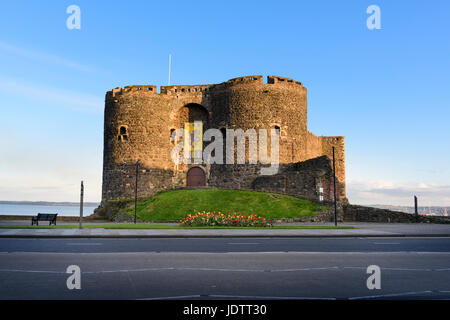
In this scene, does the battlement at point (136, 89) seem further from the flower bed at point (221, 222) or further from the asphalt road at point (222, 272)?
the asphalt road at point (222, 272)

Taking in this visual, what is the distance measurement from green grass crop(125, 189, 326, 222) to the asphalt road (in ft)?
59.3

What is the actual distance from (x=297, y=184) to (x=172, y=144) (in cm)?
1513

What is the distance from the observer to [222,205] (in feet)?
107

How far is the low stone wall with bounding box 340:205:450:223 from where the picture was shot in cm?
3278

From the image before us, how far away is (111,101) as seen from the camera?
150 feet

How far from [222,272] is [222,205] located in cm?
2403

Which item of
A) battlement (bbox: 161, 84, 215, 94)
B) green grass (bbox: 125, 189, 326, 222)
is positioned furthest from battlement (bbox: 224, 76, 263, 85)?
green grass (bbox: 125, 189, 326, 222)
